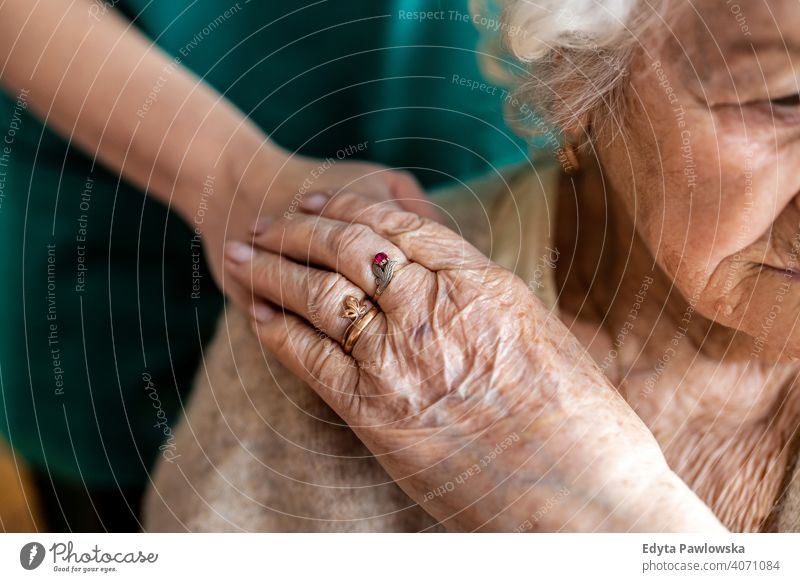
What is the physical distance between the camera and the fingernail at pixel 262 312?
2.12ft

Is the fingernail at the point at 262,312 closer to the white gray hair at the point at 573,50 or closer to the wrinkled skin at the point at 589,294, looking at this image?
the wrinkled skin at the point at 589,294

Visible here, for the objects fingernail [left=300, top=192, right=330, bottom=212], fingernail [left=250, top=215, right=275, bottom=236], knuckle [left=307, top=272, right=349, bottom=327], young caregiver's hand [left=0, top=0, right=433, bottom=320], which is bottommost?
knuckle [left=307, top=272, right=349, bottom=327]

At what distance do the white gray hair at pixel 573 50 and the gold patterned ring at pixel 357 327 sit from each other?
23cm

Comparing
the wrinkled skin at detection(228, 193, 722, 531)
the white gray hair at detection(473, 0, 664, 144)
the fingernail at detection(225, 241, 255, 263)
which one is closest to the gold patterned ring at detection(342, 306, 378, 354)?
the wrinkled skin at detection(228, 193, 722, 531)

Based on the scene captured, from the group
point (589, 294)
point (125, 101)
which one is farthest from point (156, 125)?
point (589, 294)

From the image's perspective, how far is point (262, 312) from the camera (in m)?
0.65

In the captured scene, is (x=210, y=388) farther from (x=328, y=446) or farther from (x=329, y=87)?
(x=329, y=87)

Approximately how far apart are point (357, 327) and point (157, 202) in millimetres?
194

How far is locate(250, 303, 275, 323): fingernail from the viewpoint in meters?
0.65

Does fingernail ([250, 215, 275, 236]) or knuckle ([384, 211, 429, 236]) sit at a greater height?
knuckle ([384, 211, 429, 236])

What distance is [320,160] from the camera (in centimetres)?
65

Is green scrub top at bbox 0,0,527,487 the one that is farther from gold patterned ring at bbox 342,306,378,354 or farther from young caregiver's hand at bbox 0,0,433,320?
gold patterned ring at bbox 342,306,378,354

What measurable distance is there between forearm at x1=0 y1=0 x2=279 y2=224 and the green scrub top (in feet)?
0.04
